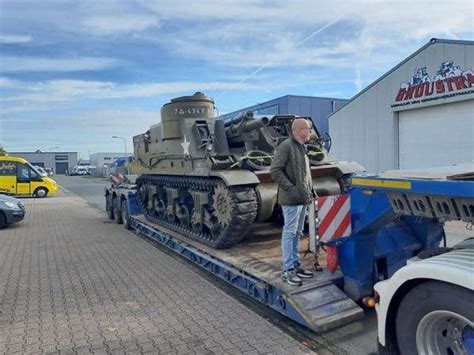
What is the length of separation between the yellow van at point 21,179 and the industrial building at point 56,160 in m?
69.9

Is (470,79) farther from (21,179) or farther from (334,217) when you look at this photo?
(21,179)

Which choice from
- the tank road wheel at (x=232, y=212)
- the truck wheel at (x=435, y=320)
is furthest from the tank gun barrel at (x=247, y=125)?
the truck wheel at (x=435, y=320)

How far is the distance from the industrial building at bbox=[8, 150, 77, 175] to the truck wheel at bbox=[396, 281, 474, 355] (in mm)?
93869

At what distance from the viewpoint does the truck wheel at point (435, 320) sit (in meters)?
2.72

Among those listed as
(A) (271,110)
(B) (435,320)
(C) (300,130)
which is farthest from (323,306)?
(A) (271,110)

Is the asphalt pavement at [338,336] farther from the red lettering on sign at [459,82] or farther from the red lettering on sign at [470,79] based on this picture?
the red lettering on sign at [459,82]

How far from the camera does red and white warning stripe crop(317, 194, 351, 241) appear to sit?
454 cm

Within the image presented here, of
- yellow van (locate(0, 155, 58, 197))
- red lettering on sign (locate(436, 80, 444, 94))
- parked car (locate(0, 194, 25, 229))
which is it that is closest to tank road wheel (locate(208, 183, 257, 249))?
parked car (locate(0, 194, 25, 229))

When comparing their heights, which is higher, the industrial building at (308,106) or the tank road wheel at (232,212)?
the industrial building at (308,106)

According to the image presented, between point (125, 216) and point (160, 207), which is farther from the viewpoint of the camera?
point (125, 216)

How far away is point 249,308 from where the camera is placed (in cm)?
514

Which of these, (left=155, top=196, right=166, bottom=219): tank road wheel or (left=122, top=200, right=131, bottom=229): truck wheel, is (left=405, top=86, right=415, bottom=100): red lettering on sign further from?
(left=122, top=200, right=131, bottom=229): truck wheel

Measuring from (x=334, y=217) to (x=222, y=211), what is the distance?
99.3 inches

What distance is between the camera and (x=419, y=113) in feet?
54.6
